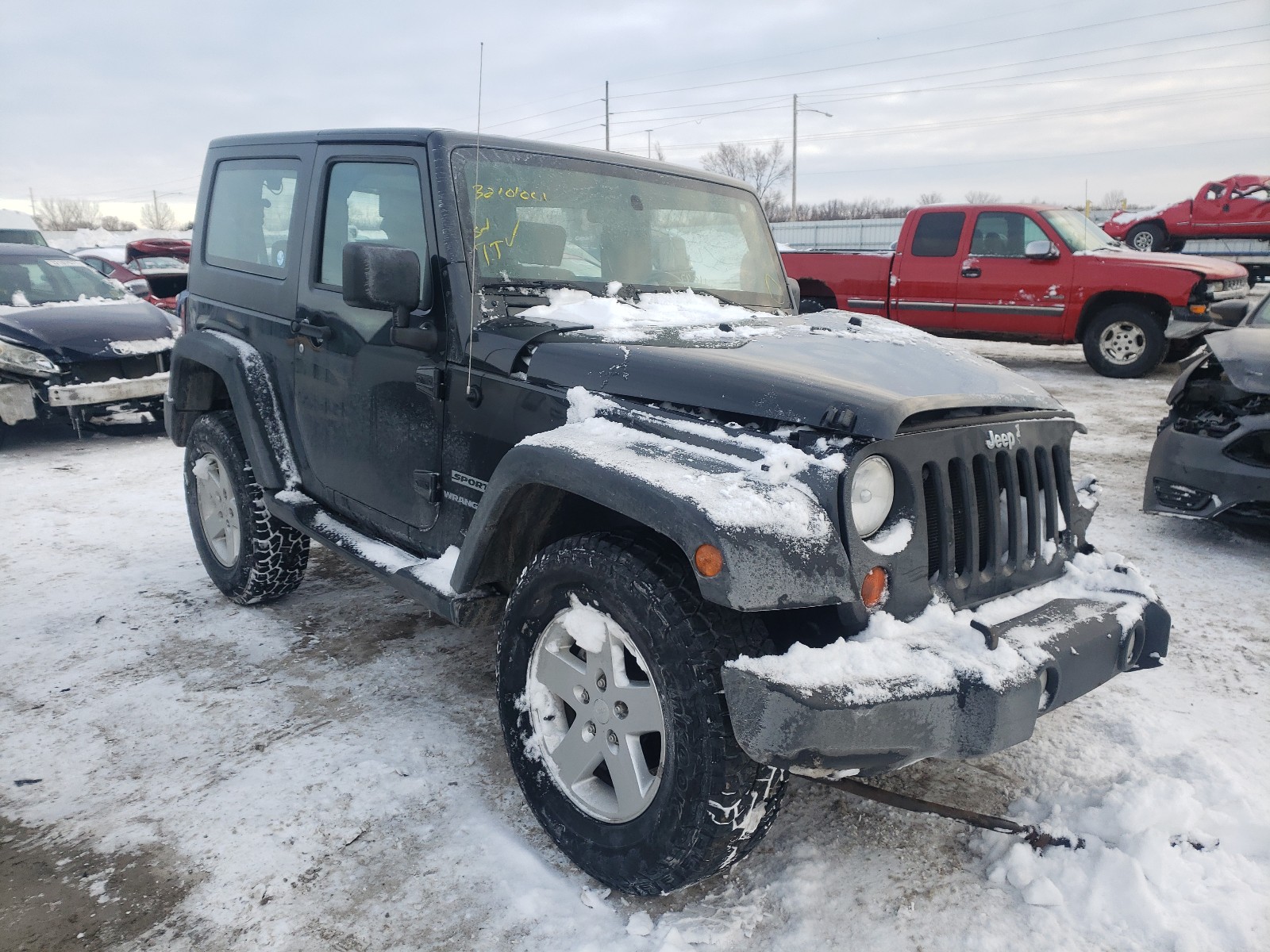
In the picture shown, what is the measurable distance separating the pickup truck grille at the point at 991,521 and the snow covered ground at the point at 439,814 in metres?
0.75

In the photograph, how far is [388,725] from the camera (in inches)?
125

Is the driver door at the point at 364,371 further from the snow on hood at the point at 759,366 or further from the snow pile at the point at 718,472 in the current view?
the snow pile at the point at 718,472

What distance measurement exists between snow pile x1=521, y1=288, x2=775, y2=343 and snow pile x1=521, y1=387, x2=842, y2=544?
1.41 feet

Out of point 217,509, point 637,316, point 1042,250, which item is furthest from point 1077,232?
point 217,509

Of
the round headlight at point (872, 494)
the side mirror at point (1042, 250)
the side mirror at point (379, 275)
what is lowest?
the round headlight at point (872, 494)

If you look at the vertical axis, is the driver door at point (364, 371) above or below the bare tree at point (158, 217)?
below

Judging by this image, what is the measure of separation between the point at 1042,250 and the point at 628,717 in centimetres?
982

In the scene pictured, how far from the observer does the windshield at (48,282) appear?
26.6 ft

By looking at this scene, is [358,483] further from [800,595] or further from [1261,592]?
[1261,592]

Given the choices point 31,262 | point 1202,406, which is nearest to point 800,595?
point 1202,406

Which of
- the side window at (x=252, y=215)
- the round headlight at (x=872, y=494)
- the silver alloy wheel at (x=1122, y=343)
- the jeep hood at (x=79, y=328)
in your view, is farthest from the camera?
the silver alloy wheel at (x=1122, y=343)

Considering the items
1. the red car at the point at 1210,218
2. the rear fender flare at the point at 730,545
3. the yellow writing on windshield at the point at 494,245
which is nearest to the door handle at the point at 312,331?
the yellow writing on windshield at the point at 494,245

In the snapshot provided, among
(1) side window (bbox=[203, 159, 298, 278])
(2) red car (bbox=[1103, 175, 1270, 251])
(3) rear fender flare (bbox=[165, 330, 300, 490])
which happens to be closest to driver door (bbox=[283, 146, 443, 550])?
(3) rear fender flare (bbox=[165, 330, 300, 490])

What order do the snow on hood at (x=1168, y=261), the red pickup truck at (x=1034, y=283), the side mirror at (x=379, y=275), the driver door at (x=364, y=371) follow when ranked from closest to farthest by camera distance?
1. the side mirror at (x=379, y=275)
2. the driver door at (x=364, y=371)
3. the snow on hood at (x=1168, y=261)
4. the red pickup truck at (x=1034, y=283)
